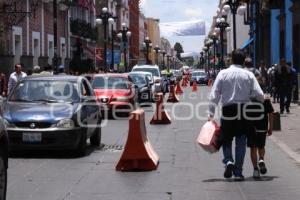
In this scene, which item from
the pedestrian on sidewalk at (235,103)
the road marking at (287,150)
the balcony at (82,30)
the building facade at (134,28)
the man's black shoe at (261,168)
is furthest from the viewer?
the building facade at (134,28)

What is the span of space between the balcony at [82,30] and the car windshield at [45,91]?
3956cm

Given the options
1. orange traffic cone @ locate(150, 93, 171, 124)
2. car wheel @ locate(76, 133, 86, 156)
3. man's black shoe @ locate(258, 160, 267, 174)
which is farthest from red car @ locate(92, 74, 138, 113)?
man's black shoe @ locate(258, 160, 267, 174)

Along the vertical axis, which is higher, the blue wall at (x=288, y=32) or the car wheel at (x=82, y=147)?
the blue wall at (x=288, y=32)

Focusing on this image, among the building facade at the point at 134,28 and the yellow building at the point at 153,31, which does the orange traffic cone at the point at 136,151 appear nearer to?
the building facade at the point at 134,28

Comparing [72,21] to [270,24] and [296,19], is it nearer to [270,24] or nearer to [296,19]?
[270,24]

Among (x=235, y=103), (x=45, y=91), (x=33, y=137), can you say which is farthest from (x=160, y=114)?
(x=235, y=103)

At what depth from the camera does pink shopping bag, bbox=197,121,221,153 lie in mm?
10523

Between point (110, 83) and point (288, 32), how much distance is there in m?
14.6

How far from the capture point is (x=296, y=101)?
101 ft

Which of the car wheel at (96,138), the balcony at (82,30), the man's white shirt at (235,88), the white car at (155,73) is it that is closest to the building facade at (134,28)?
the balcony at (82,30)

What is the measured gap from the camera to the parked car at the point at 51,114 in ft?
43.2

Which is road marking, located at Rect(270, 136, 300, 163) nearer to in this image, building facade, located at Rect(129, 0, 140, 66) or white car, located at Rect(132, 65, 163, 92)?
white car, located at Rect(132, 65, 163, 92)

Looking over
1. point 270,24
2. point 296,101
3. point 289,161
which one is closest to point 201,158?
point 289,161

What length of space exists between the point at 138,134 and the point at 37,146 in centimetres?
241
